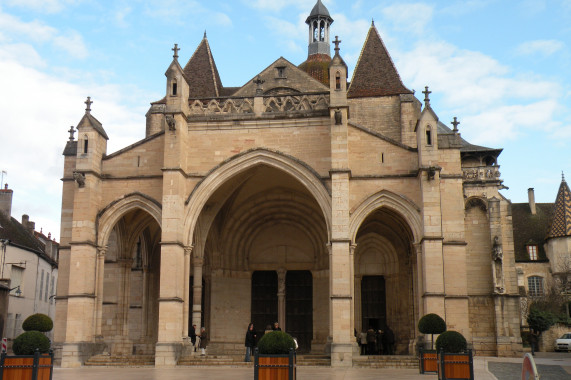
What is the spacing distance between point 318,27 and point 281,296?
1777 cm

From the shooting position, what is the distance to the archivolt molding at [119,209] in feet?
59.5

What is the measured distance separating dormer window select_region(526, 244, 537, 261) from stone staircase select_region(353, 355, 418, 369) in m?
24.7

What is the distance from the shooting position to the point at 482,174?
23.0 m

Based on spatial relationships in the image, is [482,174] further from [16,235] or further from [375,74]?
[16,235]

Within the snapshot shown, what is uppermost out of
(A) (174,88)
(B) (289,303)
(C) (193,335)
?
(A) (174,88)

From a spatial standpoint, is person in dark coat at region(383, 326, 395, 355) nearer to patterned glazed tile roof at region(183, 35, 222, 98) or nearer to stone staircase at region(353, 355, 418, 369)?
stone staircase at region(353, 355, 418, 369)

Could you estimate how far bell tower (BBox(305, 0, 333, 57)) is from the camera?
3319cm

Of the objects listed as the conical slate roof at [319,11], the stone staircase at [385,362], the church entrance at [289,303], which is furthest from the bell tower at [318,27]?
the stone staircase at [385,362]

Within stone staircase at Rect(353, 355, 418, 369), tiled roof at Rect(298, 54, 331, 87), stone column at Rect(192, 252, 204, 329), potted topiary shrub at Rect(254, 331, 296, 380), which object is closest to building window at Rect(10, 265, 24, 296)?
stone column at Rect(192, 252, 204, 329)

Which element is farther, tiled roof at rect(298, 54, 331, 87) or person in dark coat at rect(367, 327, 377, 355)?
tiled roof at rect(298, 54, 331, 87)

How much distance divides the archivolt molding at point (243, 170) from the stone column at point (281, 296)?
4411 mm

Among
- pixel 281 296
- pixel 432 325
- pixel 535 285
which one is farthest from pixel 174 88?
pixel 535 285

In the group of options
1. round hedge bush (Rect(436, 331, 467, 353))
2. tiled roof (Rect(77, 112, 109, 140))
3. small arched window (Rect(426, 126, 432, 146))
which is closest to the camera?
round hedge bush (Rect(436, 331, 467, 353))

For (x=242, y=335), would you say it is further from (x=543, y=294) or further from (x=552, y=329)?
(x=543, y=294)
